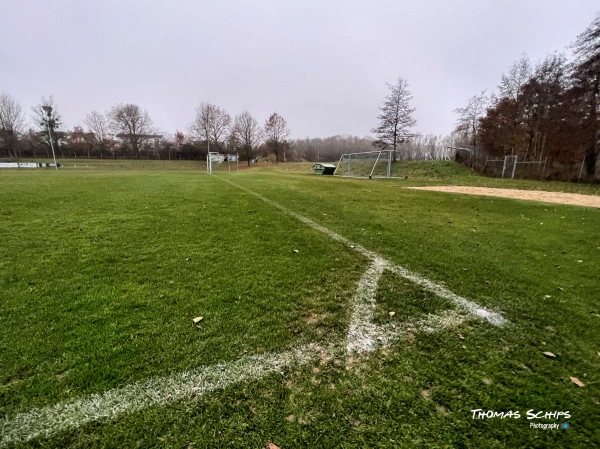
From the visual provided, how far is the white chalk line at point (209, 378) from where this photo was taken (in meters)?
1.46

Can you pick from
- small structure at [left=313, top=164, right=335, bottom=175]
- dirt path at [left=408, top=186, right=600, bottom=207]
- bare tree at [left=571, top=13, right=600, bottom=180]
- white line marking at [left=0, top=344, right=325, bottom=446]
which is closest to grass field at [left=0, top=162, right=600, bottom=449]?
white line marking at [left=0, top=344, right=325, bottom=446]

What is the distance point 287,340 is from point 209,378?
24.9 inches

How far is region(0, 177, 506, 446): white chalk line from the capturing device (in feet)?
4.80

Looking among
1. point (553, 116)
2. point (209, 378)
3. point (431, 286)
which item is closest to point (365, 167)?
point (553, 116)

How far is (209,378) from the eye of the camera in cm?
177

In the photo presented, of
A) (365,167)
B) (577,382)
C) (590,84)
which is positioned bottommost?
(577,382)

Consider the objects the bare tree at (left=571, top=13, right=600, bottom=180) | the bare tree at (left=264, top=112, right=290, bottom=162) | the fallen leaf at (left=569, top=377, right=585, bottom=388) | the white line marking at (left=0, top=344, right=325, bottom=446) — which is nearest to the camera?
the white line marking at (left=0, top=344, right=325, bottom=446)

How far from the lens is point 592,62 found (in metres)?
18.4

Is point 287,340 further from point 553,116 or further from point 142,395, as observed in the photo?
point 553,116

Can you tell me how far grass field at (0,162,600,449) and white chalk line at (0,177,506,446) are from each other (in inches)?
0.7

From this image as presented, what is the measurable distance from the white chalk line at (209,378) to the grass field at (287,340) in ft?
0.06

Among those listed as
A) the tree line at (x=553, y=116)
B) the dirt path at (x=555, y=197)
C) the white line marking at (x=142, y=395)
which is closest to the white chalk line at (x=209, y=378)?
the white line marking at (x=142, y=395)

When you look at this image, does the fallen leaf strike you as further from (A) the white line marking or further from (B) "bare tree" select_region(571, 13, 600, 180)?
(B) "bare tree" select_region(571, 13, 600, 180)

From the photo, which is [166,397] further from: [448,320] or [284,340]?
[448,320]
